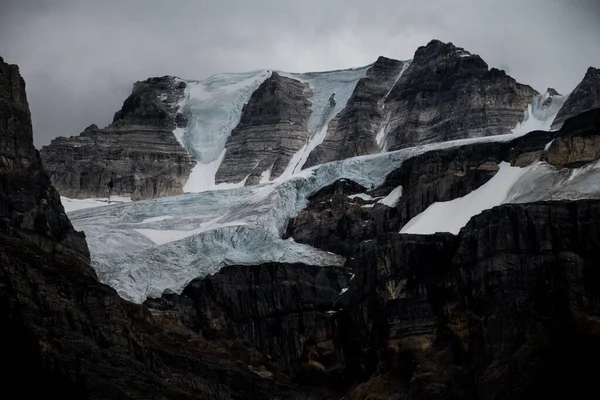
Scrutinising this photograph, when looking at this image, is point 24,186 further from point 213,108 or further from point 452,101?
point 213,108

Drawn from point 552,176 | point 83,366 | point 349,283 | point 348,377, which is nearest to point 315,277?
point 349,283

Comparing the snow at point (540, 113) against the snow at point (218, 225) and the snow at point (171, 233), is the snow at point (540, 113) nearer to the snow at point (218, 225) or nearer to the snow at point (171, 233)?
the snow at point (218, 225)

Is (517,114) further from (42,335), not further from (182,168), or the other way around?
(42,335)

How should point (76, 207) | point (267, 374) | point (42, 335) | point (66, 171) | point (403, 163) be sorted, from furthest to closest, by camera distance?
point (66, 171) < point (76, 207) < point (403, 163) < point (267, 374) < point (42, 335)

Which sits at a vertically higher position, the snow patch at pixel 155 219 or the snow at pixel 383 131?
the snow at pixel 383 131

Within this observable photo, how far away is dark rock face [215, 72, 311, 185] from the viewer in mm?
127312

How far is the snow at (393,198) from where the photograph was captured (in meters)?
92.6

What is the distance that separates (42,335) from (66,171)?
238 ft

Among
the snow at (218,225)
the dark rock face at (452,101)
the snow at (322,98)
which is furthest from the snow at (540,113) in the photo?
the snow at (322,98)

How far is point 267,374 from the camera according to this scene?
71812mm

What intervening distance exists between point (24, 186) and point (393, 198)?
30.6m

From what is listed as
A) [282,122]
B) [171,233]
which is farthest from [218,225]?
[282,122]

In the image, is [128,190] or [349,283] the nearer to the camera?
[349,283]

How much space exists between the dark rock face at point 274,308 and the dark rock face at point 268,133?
1738 inches
